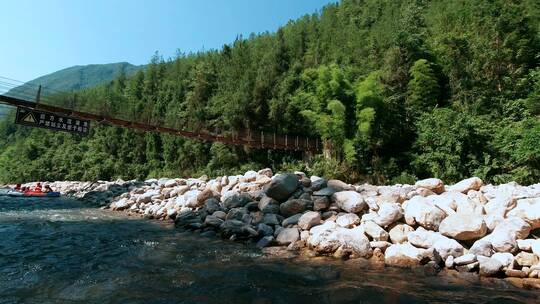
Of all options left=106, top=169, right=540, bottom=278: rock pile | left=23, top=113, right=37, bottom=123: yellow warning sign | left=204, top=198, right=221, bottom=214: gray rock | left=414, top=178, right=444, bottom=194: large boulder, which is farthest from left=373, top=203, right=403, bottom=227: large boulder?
left=23, top=113, right=37, bottom=123: yellow warning sign

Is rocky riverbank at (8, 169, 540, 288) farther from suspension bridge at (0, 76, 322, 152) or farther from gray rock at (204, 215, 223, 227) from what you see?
suspension bridge at (0, 76, 322, 152)

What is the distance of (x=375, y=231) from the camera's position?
750 cm

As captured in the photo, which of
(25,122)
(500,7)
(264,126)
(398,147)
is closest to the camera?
(25,122)

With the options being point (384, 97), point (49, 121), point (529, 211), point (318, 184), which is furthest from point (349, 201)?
point (49, 121)

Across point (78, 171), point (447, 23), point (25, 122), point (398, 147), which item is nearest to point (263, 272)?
point (25, 122)

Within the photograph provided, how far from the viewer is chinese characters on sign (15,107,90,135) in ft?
47.6

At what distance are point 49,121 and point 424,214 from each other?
47.7 ft

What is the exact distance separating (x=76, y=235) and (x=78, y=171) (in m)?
36.4

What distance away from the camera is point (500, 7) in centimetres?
2025

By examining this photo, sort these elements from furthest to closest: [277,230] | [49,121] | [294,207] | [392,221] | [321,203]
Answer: [49,121] → [294,207] → [321,203] → [277,230] → [392,221]

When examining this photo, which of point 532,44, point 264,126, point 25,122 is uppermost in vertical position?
point 532,44

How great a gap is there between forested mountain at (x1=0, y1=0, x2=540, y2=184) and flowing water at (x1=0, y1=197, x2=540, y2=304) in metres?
10.4

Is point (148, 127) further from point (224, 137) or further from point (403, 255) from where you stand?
point (403, 255)

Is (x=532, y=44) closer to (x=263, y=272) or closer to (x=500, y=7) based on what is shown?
(x=500, y=7)
